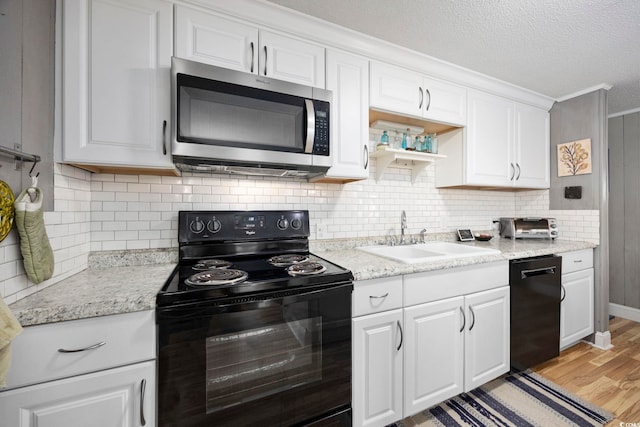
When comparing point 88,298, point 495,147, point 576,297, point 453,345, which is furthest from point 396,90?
point 576,297

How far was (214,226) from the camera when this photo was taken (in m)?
1.54

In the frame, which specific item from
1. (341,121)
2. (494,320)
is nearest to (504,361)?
(494,320)

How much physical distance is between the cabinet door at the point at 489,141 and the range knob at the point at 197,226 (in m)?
2.00

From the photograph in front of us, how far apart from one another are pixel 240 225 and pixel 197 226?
0.77 ft

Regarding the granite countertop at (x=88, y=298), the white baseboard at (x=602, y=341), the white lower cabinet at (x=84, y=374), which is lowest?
the white baseboard at (x=602, y=341)

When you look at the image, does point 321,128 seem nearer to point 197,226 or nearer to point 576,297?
point 197,226

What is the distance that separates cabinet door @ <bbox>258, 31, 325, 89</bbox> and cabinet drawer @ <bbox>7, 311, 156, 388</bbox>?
4.24ft

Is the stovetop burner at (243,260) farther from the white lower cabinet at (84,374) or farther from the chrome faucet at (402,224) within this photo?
the chrome faucet at (402,224)

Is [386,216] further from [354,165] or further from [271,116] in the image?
[271,116]

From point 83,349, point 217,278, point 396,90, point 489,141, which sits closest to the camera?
point 83,349

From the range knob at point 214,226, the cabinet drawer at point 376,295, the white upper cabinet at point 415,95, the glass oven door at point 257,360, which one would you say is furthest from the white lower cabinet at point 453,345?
the white upper cabinet at point 415,95

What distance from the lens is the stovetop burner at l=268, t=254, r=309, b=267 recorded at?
1.42 m

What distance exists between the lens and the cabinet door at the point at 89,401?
79 cm

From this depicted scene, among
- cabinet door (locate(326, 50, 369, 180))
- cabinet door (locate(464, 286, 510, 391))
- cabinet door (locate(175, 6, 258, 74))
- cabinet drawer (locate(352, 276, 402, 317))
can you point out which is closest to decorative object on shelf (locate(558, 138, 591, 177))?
cabinet door (locate(464, 286, 510, 391))
